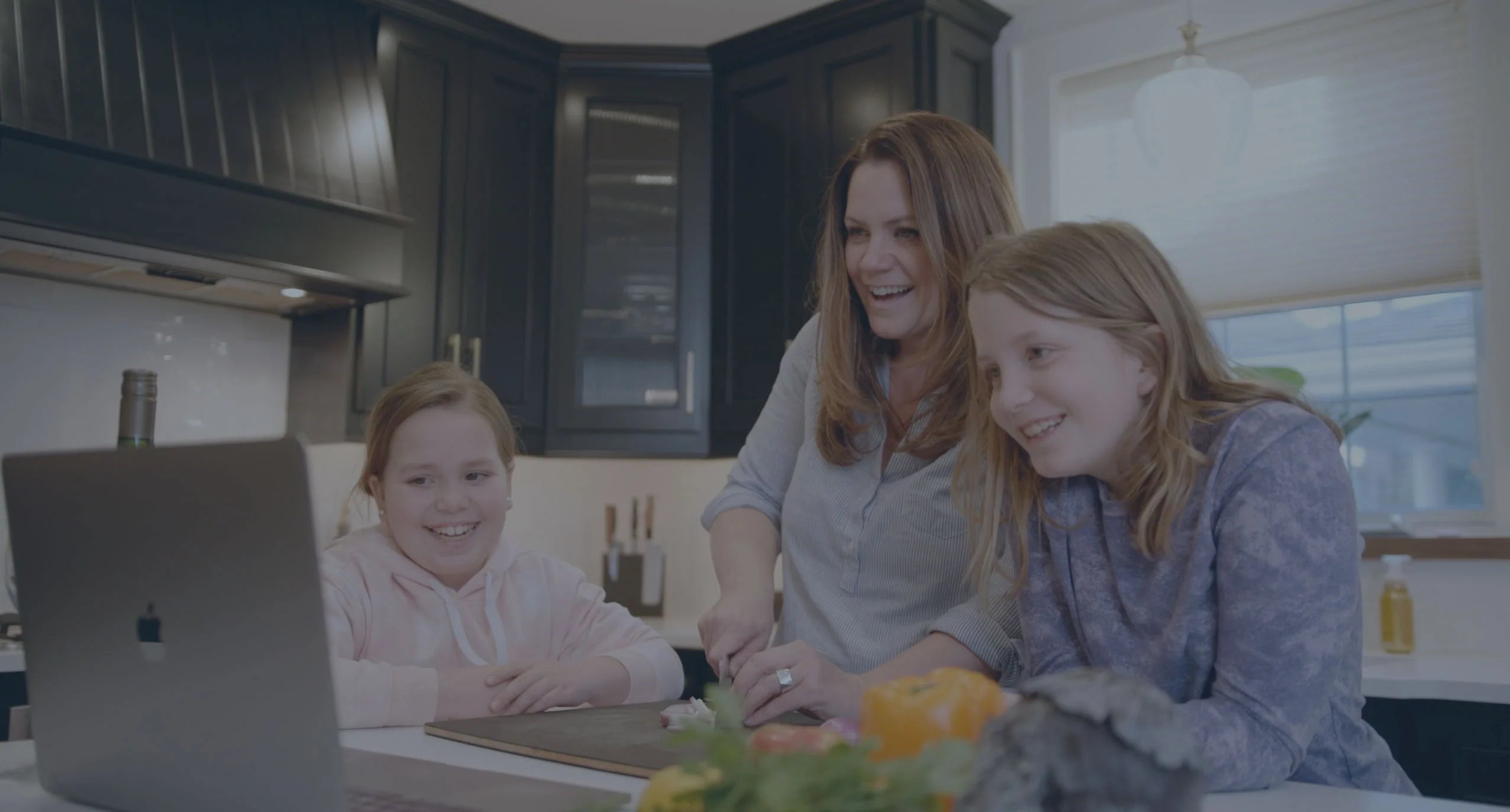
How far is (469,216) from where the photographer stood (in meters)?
3.27

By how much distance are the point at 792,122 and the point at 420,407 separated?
1.95 metres

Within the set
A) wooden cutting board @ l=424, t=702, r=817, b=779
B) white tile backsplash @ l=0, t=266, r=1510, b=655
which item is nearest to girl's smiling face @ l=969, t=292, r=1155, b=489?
wooden cutting board @ l=424, t=702, r=817, b=779

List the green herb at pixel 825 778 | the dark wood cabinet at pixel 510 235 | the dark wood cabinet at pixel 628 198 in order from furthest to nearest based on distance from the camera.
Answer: the dark wood cabinet at pixel 510 235
the dark wood cabinet at pixel 628 198
the green herb at pixel 825 778

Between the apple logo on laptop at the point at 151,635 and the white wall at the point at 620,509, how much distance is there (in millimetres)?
2843

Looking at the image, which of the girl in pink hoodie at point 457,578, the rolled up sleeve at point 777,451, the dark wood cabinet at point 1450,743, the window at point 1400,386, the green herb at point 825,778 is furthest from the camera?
the window at point 1400,386

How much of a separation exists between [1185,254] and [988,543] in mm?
1981

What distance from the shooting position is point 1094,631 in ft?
3.71

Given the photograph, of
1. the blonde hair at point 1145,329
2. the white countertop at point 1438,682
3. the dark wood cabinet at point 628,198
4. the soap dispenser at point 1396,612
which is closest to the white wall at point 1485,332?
the soap dispenser at point 1396,612

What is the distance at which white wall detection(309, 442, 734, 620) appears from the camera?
12.1 feet

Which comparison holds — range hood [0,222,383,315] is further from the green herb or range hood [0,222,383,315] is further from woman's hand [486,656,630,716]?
the green herb

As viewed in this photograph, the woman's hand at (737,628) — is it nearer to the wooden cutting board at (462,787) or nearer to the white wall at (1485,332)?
the wooden cutting board at (462,787)

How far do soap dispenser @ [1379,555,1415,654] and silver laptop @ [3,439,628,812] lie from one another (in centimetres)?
204

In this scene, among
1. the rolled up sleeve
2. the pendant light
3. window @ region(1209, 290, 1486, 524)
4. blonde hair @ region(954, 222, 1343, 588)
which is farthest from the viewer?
window @ region(1209, 290, 1486, 524)

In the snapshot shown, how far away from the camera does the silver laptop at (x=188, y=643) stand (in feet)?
2.20
